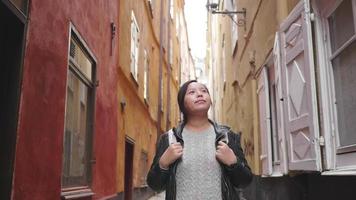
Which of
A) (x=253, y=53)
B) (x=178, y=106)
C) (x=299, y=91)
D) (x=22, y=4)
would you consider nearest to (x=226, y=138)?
(x=178, y=106)

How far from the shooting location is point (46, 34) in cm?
409

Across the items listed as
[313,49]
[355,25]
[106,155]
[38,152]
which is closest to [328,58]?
[313,49]

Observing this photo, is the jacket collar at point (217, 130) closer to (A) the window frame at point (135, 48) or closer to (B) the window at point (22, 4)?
(B) the window at point (22, 4)

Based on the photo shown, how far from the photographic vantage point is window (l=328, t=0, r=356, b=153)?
3801mm

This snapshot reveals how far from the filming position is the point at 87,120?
6266 millimetres

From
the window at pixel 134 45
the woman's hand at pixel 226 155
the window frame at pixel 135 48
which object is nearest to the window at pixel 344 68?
the woman's hand at pixel 226 155

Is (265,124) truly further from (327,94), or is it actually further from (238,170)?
(238,170)

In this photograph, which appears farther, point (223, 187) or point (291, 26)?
point (291, 26)

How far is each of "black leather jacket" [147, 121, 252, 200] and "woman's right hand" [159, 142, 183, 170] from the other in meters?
0.04

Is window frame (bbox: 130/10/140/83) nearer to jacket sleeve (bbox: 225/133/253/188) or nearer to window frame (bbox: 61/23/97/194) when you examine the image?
window frame (bbox: 61/23/97/194)

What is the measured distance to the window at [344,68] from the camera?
3.80 m

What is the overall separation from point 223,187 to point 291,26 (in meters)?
3.37

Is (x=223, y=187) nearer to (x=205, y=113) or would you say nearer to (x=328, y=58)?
(x=205, y=113)

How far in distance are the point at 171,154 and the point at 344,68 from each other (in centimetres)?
248
